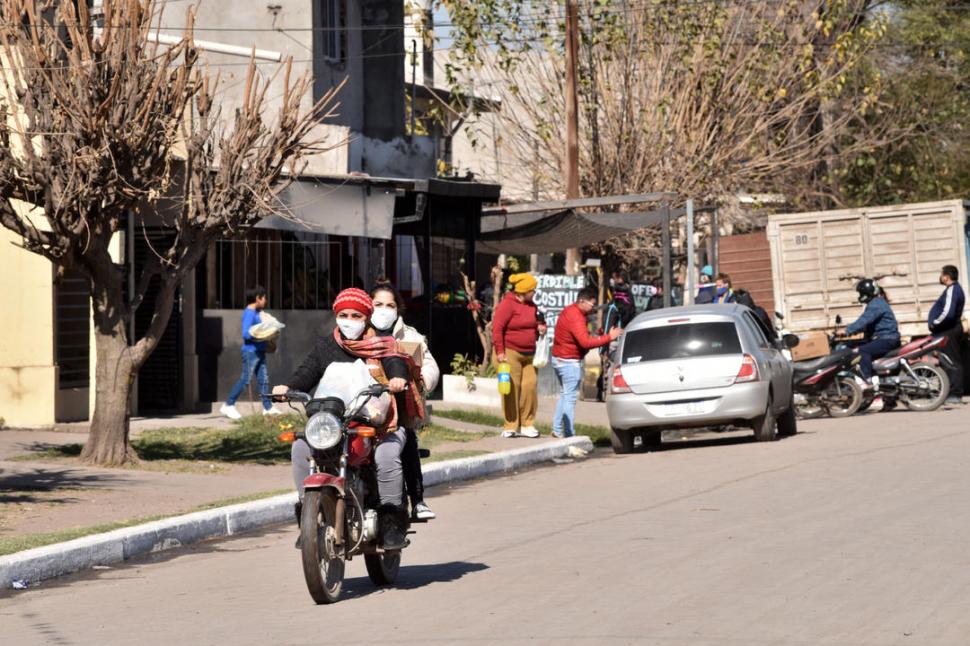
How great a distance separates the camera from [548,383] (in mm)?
26703

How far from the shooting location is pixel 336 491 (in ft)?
27.0

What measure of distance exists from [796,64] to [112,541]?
2707cm

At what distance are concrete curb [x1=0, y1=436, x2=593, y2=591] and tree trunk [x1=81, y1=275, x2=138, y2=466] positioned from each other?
2.78 metres

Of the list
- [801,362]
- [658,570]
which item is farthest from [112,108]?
[801,362]

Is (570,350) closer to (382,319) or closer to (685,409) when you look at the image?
(685,409)

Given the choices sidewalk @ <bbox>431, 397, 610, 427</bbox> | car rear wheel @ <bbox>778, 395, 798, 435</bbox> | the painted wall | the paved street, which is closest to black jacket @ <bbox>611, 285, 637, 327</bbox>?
sidewalk @ <bbox>431, 397, 610, 427</bbox>

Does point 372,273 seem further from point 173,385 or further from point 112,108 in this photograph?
point 112,108

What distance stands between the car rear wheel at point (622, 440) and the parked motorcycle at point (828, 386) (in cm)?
417

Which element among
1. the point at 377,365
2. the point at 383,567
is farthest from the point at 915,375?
the point at 377,365

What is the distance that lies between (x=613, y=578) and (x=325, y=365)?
1958 millimetres

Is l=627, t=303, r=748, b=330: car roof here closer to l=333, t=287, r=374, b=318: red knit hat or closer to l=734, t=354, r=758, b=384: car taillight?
l=734, t=354, r=758, b=384: car taillight

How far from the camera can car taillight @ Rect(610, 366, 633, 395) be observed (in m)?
18.0

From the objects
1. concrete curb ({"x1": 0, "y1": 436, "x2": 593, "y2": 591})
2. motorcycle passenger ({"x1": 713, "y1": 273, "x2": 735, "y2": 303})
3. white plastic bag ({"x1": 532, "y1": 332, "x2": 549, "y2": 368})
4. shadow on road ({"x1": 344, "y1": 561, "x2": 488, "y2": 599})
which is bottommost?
shadow on road ({"x1": 344, "y1": 561, "x2": 488, "y2": 599})

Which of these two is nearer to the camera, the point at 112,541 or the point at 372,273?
the point at 112,541
